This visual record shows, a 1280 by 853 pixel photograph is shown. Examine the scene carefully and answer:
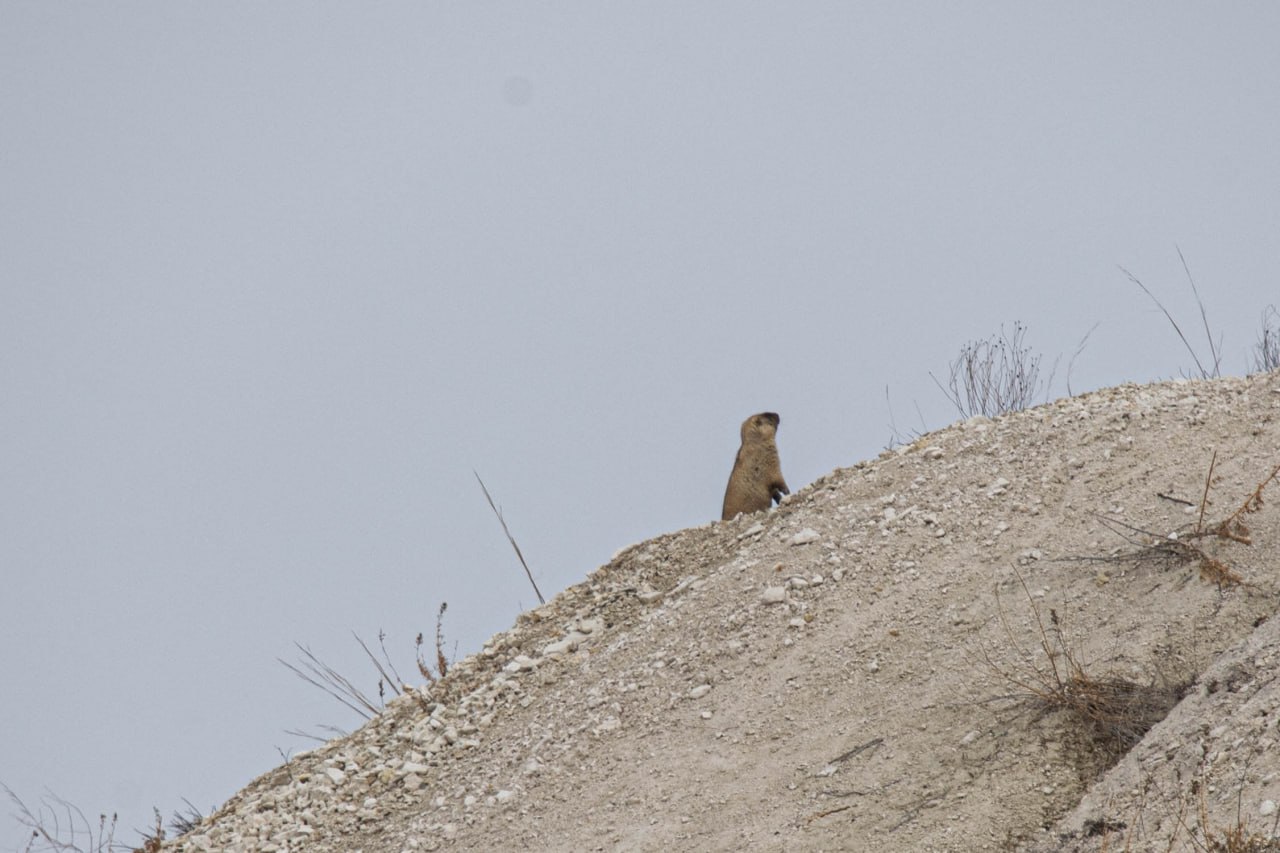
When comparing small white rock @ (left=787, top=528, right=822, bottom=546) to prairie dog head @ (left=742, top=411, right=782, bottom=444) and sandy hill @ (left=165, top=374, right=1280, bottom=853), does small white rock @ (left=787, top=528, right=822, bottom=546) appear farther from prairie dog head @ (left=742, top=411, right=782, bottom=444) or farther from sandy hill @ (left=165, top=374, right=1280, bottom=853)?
prairie dog head @ (left=742, top=411, right=782, bottom=444)

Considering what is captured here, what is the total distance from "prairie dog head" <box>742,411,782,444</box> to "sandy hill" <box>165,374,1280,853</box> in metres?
1.34

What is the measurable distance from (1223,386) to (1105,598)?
2.66 meters

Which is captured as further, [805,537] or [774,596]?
[805,537]

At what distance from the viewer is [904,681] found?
5.43 m

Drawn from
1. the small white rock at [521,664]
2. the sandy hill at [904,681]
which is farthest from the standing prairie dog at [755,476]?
the small white rock at [521,664]

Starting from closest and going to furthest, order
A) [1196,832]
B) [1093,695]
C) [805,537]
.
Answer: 1. [1196,832]
2. [1093,695]
3. [805,537]

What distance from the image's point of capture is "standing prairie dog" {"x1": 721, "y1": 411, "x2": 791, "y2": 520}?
9.27 metres

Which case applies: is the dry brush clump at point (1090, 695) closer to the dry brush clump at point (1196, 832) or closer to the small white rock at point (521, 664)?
the dry brush clump at point (1196, 832)

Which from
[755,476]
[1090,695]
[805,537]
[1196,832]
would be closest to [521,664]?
[805,537]

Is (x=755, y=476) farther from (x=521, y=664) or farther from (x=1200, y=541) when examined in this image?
(x=1200, y=541)

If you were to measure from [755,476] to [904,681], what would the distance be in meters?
3.98

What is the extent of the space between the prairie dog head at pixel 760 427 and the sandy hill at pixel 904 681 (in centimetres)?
134

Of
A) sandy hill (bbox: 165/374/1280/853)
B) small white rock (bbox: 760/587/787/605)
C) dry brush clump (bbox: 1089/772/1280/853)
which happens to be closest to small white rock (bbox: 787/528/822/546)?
sandy hill (bbox: 165/374/1280/853)

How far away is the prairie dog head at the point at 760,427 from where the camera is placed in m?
9.45
